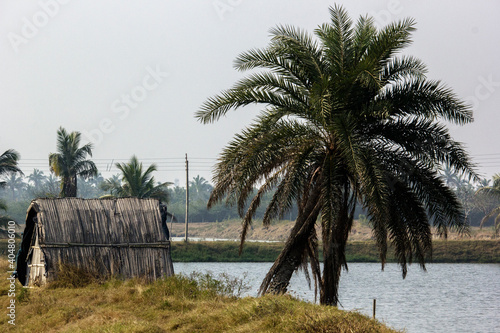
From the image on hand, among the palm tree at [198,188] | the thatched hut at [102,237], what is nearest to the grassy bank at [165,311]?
the thatched hut at [102,237]

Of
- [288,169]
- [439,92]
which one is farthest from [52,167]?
[439,92]

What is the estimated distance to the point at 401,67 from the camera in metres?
16.9

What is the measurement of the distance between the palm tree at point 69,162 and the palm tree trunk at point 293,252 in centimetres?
3477

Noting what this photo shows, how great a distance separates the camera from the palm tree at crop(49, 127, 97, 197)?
157 feet

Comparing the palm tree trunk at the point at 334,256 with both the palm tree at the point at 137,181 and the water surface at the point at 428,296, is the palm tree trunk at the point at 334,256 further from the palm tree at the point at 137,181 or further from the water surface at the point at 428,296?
the palm tree at the point at 137,181

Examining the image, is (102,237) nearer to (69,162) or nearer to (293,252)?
(293,252)

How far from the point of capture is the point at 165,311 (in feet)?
44.3

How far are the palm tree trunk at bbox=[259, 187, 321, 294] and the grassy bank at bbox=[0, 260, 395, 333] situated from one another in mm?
1530

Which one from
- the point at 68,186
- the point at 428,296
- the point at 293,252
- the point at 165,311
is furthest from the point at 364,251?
the point at 165,311

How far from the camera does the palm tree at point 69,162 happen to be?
48.0m

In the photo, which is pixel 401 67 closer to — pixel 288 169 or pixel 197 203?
pixel 288 169

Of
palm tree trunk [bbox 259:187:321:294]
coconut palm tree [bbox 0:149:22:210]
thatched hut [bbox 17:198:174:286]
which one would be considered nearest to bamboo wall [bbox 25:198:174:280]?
thatched hut [bbox 17:198:174:286]

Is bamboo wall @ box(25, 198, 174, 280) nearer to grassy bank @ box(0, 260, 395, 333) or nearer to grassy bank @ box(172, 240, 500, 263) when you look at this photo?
grassy bank @ box(0, 260, 395, 333)

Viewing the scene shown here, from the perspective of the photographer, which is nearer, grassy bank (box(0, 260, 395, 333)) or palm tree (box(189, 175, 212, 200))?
grassy bank (box(0, 260, 395, 333))
